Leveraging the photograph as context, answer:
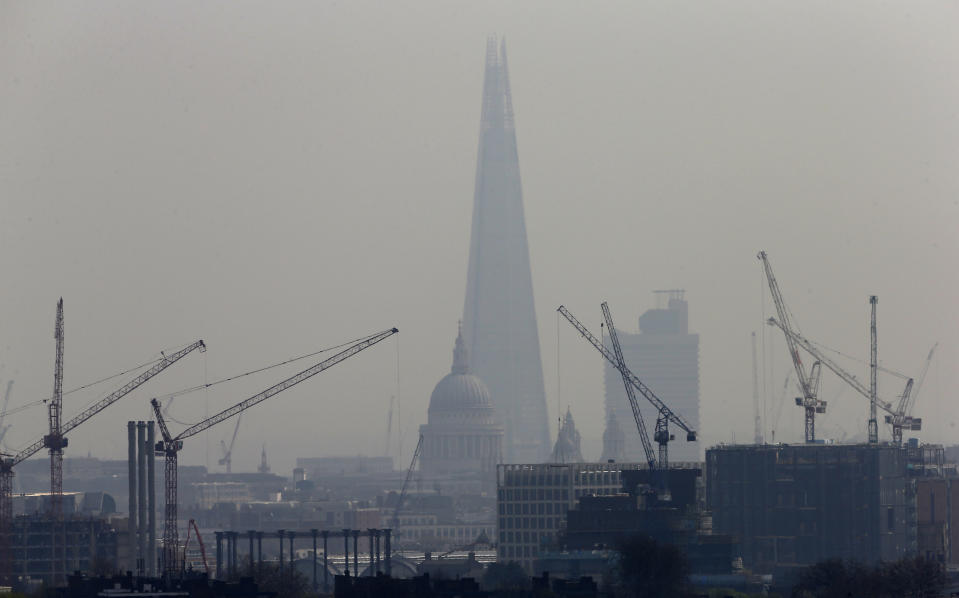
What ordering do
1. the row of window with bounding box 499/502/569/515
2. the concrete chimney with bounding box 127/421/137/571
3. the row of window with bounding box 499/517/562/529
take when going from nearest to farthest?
1. the concrete chimney with bounding box 127/421/137/571
2. the row of window with bounding box 499/517/562/529
3. the row of window with bounding box 499/502/569/515

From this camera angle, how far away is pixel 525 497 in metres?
199

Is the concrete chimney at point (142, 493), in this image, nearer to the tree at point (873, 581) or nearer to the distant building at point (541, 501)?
the distant building at point (541, 501)

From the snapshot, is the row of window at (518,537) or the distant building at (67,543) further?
the row of window at (518,537)

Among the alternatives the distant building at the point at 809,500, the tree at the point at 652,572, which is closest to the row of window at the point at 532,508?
the distant building at the point at 809,500

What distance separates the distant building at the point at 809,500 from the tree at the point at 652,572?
183 ft

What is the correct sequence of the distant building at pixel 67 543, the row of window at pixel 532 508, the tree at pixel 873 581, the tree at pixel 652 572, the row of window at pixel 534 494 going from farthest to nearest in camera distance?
the row of window at pixel 534 494 → the row of window at pixel 532 508 → the distant building at pixel 67 543 → the tree at pixel 652 572 → the tree at pixel 873 581

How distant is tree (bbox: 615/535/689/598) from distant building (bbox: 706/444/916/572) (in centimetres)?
5589

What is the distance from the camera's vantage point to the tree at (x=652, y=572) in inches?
4375

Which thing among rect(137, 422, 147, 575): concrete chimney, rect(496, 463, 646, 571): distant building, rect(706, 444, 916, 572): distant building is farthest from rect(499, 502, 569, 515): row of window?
rect(137, 422, 147, 575): concrete chimney

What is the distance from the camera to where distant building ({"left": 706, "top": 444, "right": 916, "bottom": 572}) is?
17800 cm

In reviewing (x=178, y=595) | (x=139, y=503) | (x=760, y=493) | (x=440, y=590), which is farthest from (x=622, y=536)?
(x=178, y=595)

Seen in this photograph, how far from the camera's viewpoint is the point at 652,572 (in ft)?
378

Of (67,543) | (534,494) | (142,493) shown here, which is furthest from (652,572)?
(534,494)

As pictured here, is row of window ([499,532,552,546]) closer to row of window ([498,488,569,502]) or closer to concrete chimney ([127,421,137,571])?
row of window ([498,488,569,502])
